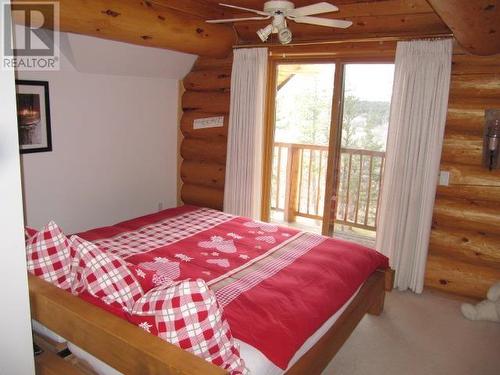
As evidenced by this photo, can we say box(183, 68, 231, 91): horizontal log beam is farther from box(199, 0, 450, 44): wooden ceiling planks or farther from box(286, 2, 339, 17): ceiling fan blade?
box(286, 2, 339, 17): ceiling fan blade

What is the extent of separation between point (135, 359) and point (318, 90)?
3.73 m

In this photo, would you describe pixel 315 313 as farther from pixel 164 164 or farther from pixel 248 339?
pixel 164 164

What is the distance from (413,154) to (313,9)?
5.72ft

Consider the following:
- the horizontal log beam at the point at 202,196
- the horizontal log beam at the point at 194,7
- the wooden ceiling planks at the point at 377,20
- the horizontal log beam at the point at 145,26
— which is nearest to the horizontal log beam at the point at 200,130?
the horizontal log beam at the point at 202,196

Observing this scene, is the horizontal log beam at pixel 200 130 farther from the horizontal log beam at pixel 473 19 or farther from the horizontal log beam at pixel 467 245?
the horizontal log beam at pixel 473 19

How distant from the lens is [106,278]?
76.6 inches

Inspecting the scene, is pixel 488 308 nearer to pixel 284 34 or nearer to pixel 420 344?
pixel 420 344

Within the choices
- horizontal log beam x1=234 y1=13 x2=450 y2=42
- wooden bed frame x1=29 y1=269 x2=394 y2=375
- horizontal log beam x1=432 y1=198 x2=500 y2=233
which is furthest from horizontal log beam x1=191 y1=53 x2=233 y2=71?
wooden bed frame x1=29 y1=269 x2=394 y2=375

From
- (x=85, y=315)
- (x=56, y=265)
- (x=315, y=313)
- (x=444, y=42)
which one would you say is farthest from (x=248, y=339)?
(x=444, y=42)

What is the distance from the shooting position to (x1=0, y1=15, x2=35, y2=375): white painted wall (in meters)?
1.23

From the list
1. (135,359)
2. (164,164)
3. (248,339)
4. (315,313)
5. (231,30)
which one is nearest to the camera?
(135,359)

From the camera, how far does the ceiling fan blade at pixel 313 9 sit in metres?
2.44

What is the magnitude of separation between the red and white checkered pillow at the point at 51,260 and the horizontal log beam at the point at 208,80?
10.4ft

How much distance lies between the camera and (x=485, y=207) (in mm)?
3578
